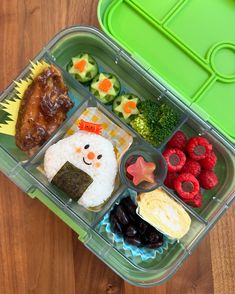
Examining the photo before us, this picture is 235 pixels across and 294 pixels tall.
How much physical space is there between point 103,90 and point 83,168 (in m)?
0.21

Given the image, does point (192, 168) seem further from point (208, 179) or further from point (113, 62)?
point (113, 62)

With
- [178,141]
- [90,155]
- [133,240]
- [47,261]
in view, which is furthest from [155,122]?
[47,261]

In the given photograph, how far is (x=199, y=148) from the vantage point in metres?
1.04

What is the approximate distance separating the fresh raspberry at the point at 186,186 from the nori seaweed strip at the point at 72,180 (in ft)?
0.68

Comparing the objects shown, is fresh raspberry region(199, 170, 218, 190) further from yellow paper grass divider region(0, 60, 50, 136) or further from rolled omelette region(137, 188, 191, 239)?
yellow paper grass divider region(0, 60, 50, 136)

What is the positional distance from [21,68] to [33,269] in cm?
50

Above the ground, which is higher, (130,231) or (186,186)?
(186,186)

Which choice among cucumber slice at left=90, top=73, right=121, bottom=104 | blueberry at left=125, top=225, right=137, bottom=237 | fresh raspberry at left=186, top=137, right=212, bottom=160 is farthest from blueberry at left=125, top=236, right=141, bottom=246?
cucumber slice at left=90, top=73, right=121, bottom=104

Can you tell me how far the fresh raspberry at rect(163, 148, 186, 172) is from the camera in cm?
102

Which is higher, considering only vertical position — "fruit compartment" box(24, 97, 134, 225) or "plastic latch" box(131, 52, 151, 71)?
"plastic latch" box(131, 52, 151, 71)

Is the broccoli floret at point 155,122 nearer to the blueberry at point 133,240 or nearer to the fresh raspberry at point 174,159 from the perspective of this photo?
the fresh raspberry at point 174,159

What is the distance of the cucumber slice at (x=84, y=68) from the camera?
42.2 inches

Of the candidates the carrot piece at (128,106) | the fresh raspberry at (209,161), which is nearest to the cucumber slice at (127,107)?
the carrot piece at (128,106)

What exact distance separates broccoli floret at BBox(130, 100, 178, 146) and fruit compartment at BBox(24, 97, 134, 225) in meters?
0.03
